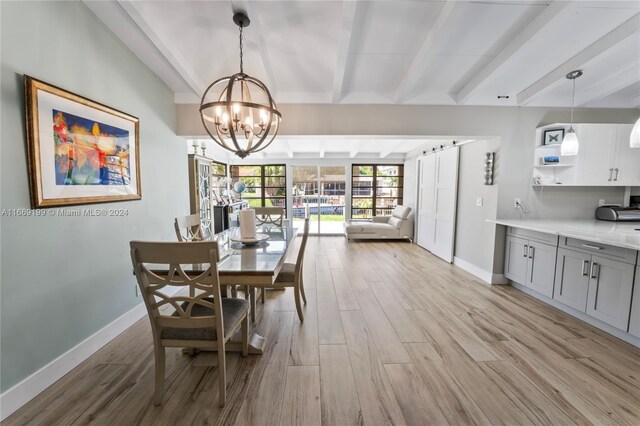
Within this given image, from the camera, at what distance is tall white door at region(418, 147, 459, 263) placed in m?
4.42

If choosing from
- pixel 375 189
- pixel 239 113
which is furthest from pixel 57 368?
pixel 375 189

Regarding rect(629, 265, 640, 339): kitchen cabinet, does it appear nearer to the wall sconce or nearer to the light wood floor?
the light wood floor

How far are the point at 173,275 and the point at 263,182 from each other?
6225 millimetres

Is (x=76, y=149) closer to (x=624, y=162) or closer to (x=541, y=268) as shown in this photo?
(x=541, y=268)

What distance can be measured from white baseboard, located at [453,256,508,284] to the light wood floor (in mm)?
650

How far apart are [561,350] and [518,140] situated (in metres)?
2.56

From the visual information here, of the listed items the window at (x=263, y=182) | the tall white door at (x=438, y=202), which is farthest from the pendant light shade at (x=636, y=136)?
the window at (x=263, y=182)

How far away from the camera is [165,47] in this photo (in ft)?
7.56

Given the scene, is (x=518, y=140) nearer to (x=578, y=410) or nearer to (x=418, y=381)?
(x=578, y=410)

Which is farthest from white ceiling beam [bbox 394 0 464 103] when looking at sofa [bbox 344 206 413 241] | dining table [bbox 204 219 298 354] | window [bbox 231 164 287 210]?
window [bbox 231 164 287 210]

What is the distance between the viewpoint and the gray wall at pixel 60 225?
1.46 meters

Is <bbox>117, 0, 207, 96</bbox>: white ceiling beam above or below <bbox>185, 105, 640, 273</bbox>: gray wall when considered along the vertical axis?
above

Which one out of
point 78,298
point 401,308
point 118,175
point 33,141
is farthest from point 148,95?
point 401,308

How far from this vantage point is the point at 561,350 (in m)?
2.05
